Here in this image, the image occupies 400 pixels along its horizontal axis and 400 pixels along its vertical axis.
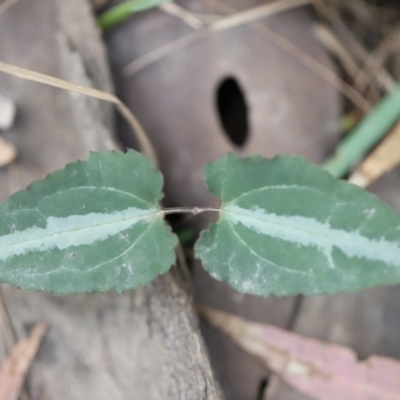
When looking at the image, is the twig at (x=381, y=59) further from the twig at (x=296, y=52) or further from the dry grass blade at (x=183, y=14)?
the dry grass blade at (x=183, y=14)

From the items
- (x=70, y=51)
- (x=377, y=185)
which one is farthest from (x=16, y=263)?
(x=377, y=185)

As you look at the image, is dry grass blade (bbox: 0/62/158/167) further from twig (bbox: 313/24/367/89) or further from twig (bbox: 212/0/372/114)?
twig (bbox: 313/24/367/89)

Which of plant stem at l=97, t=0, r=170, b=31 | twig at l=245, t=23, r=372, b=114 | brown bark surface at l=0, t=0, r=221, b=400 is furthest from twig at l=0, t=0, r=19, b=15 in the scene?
twig at l=245, t=23, r=372, b=114

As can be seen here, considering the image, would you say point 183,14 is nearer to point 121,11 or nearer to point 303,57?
point 121,11

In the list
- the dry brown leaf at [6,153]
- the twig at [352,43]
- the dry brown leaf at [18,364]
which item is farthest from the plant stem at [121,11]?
the dry brown leaf at [18,364]

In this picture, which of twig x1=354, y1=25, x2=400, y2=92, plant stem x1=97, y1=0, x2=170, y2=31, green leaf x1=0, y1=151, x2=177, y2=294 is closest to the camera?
green leaf x1=0, y1=151, x2=177, y2=294
